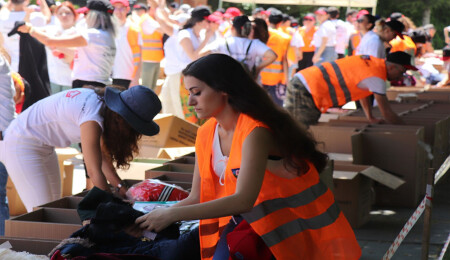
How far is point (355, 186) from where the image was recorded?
5.71m

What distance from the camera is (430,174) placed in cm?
403

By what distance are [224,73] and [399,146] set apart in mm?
4241

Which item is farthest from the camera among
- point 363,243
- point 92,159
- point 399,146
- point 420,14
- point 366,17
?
point 420,14

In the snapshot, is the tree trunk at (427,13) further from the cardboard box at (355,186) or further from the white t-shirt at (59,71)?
the cardboard box at (355,186)

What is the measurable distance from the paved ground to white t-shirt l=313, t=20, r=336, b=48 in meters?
9.73

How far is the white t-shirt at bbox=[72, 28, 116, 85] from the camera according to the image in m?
7.36

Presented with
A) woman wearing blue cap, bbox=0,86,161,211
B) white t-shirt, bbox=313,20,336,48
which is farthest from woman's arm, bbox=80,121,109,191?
white t-shirt, bbox=313,20,336,48

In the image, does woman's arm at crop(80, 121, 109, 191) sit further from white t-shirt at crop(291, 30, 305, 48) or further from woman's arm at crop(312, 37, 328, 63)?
woman's arm at crop(312, 37, 328, 63)

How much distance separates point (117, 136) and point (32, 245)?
91cm

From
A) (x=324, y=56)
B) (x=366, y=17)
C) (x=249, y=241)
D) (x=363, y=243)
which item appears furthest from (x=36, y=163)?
(x=324, y=56)

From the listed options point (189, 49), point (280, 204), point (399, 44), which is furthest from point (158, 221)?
point (399, 44)

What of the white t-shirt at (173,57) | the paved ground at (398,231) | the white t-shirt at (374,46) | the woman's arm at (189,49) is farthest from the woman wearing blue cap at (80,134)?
the white t-shirt at (173,57)

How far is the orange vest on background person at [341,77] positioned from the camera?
670cm

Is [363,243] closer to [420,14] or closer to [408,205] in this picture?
[408,205]
